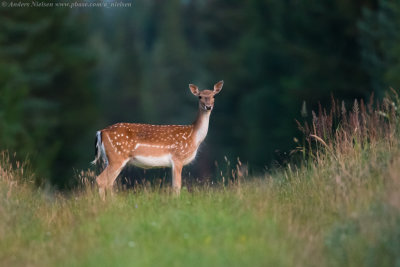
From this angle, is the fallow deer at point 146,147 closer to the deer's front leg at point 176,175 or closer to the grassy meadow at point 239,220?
the deer's front leg at point 176,175

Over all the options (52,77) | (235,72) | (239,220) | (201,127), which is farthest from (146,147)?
(235,72)

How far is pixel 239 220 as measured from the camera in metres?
Result: 7.43

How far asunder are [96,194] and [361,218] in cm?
363

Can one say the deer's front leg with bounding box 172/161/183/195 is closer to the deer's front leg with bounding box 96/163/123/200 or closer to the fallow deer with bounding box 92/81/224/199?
the fallow deer with bounding box 92/81/224/199

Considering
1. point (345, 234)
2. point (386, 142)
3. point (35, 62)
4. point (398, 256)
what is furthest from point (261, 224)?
point (35, 62)

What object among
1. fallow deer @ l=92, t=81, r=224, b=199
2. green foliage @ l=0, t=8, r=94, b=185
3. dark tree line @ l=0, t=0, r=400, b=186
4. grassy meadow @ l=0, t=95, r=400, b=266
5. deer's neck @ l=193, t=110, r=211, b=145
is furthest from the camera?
green foliage @ l=0, t=8, r=94, b=185

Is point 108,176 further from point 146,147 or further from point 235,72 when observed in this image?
point 235,72

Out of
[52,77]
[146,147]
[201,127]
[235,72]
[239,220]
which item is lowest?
[235,72]

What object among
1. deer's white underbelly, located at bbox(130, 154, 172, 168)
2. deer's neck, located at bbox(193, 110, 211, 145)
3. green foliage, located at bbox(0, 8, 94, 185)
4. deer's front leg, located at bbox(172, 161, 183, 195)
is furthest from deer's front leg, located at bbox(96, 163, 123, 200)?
green foliage, located at bbox(0, 8, 94, 185)

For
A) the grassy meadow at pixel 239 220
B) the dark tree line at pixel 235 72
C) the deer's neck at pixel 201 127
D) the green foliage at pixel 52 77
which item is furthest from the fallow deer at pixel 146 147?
the green foliage at pixel 52 77

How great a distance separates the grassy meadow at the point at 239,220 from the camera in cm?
650

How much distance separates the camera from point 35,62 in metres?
36.4

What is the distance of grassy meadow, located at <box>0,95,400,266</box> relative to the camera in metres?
6.50

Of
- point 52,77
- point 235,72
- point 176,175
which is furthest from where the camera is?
point 235,72
